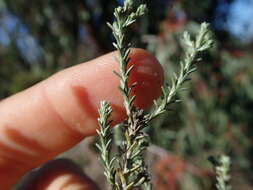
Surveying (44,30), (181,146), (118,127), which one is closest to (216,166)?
(118,127)

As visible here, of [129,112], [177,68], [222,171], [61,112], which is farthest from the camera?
[177,68]

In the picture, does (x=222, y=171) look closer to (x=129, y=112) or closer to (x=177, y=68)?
(x=129, y=112)

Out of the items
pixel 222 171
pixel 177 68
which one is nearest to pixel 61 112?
pixel 222 171

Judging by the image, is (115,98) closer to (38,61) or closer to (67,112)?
(67,112)

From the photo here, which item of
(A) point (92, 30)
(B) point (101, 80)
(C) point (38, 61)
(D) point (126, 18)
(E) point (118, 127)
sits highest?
(D) point (126, 18)

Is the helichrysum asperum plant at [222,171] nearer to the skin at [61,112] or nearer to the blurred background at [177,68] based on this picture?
the skin at [61,112]

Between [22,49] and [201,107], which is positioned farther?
[22,49]
